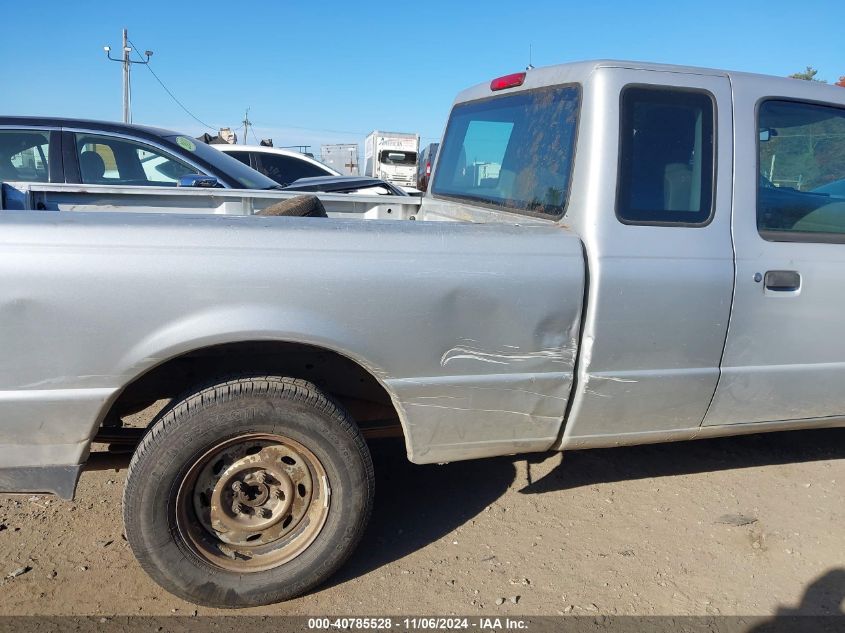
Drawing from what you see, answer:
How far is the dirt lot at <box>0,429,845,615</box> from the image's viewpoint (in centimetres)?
264

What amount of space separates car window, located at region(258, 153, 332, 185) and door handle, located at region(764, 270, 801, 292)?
9395mm

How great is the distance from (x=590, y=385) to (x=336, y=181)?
15.1 ft

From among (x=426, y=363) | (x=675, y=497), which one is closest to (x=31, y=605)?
(x=426, y=363)

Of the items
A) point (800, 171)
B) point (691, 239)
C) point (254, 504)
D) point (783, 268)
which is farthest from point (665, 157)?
point (254, 504)

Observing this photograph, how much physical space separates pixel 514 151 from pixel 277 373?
61.9 inches

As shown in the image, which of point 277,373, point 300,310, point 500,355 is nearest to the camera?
point 300,310

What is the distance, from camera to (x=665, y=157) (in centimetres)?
276

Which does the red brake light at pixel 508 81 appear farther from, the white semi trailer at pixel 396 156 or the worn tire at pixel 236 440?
the white semi trailer at pixel 396 156

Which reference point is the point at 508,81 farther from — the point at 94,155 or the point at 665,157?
the point at 94,155

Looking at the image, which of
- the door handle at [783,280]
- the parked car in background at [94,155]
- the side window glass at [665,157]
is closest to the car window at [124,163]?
the parked car in background at [94,155]

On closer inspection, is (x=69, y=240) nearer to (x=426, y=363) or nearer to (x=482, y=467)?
(x=426, y=363)

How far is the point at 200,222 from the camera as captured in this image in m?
2.31

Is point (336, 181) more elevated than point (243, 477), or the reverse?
point (336, 181)

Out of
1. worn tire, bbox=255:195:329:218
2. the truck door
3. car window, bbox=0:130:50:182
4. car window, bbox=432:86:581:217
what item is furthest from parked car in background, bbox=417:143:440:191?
car window, bbox=0:130:50:182
